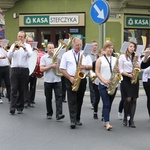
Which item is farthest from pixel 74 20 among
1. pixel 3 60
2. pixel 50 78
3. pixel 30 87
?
pixel 50 78

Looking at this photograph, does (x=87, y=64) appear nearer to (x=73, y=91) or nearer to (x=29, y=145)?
(x=73, y=91)

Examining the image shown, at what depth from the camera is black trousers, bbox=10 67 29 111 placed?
28.7 feet

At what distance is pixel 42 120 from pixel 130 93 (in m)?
2.09

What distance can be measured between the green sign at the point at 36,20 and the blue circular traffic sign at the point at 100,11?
7.96 m

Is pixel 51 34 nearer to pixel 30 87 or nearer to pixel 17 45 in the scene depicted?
pixel 30 87

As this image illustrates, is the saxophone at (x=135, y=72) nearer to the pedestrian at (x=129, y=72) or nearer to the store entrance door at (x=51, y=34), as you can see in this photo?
the pedestrian at (x=129, y=72)

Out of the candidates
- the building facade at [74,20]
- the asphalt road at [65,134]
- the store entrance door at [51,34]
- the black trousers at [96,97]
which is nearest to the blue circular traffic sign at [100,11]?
the black trousers at [96,97]

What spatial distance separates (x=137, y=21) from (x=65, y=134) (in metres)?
13.2

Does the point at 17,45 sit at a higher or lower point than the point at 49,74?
higher

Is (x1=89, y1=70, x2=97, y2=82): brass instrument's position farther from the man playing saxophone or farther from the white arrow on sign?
the white arrow on sign

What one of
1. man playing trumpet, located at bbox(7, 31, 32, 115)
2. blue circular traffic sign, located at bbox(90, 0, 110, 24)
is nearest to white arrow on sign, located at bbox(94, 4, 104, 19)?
blue circular traffic sign, located at bbox(90, 0, 110, 24)

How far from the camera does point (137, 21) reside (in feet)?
63.2

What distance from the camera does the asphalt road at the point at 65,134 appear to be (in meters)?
6.30

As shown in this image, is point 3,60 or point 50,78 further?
point 3,60
